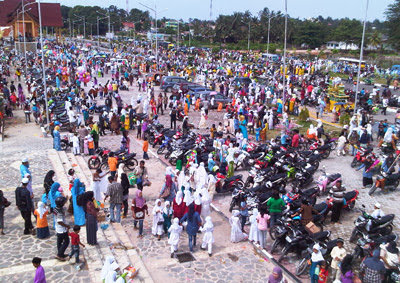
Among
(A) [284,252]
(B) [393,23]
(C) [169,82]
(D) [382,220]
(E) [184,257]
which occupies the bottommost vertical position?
(E) [184,257]

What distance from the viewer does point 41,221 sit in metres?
8.61

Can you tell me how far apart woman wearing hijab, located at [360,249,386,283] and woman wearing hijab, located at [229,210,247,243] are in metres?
3.17

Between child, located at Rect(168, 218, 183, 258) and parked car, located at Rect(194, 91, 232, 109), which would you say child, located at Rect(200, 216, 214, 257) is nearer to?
child, located at Rect(168, 218, 183, 258)

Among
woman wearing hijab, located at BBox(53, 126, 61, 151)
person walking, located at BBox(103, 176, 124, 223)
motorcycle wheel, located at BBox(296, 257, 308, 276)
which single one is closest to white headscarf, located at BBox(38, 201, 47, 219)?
person walking, located at BBox(103, 176, 124, 223)

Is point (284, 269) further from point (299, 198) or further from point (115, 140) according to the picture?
point (115, 140)

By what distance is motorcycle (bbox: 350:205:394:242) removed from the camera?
9.27 m

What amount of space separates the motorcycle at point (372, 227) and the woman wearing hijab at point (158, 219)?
4.97 m

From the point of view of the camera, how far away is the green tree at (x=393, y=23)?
57572mm

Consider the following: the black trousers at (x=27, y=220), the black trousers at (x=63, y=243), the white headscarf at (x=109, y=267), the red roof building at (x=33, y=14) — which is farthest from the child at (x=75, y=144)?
the red roof building at (x=33, y=14)

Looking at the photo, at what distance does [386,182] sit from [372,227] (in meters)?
3.68

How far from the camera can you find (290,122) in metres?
21.5

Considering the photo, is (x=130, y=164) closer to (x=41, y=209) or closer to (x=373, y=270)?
(x=41, y=209)

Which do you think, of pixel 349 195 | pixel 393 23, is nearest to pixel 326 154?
pixel 349 195

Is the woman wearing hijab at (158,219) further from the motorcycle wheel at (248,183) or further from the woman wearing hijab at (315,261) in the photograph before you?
the woman wearing hijab at (315,261)
